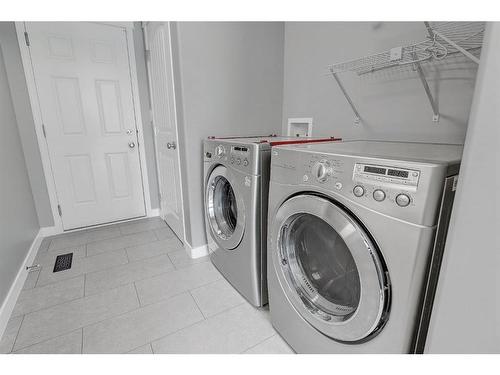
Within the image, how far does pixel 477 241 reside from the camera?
0.55 meters

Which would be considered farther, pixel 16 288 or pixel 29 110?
pixel 29 110

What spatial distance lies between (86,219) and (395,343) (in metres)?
2.97

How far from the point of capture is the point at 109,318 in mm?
1475

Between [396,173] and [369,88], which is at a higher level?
[369,88]

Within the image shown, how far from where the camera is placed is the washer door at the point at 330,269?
2.55 ft

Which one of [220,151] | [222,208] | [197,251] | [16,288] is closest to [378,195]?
[220,151]

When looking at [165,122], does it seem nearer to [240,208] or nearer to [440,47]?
[240,208]

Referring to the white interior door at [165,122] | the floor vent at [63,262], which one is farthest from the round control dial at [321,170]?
the floor vent at [63,262]

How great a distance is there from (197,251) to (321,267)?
1284mm

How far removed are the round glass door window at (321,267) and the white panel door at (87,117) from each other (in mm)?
2362

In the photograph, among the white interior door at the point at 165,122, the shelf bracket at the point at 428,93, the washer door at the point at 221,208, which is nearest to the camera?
the shelf bracket at the point at 428,93

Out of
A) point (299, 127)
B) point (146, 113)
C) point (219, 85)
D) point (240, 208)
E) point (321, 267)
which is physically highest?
point (219, 85)

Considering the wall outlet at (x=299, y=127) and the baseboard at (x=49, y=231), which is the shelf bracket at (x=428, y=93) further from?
the baseboard at (x=49, y=231)

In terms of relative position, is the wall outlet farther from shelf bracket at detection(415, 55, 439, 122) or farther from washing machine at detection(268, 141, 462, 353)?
washing machine at detection(268, 141, 462, 353)
